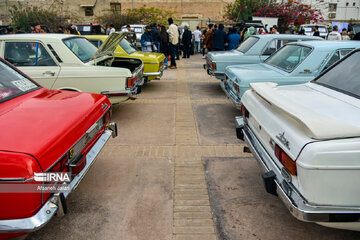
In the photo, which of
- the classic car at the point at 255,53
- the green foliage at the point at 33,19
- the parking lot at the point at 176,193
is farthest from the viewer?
the green foliage at the point at 33,19

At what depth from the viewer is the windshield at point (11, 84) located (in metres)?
3.13

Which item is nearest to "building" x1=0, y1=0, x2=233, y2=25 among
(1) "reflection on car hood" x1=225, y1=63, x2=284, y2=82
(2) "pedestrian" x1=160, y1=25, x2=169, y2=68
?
(2) "pedestrian" x1=160, y1=25, x2=169, y2=68

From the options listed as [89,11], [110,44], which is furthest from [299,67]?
[89,11]

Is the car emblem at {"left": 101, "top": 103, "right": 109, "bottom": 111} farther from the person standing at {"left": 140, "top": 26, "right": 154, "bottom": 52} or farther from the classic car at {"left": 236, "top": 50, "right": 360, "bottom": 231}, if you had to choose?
the person standing at {"left": 140, "top": 26, "right": 154, "bottom": 52}

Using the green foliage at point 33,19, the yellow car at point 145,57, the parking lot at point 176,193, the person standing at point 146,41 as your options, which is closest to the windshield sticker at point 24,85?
the parking lot at point 176,193

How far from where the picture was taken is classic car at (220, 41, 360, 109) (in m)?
5.26

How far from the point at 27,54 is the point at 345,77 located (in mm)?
4967

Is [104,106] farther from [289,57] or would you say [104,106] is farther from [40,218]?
[289,57]

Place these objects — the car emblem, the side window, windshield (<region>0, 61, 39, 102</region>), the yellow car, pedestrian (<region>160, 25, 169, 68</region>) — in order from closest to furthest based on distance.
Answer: windshield (<region>0, 61, 39, 102</region>) → the car emblem → the side window → the yellow car → pedestrian (<region>160, 25, 169, 68</region>)

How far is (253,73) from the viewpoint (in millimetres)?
5625

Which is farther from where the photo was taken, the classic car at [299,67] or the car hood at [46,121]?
the classic car at [299,67]

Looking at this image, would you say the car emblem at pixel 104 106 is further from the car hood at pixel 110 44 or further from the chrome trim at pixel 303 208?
the car hood at pixel 110 44

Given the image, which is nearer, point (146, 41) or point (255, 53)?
point (255, 53)

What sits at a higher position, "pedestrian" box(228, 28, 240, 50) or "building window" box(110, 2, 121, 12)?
"building window" box(110, 2, 121, 12)
